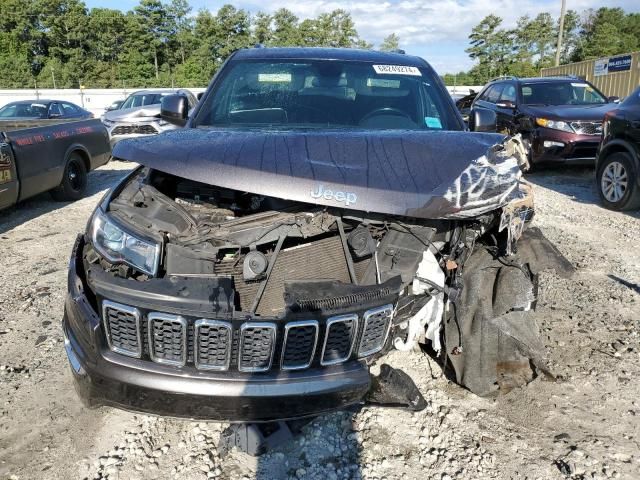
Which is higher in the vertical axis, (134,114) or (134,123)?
(134,114)

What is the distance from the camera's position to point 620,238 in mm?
5609

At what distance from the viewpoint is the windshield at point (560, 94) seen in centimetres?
960

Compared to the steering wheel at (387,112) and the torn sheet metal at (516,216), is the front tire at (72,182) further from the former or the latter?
the torn sheet metal at (516,216)

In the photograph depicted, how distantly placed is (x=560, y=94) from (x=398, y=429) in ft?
30.2

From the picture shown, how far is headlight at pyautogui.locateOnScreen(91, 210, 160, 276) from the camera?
211 cm

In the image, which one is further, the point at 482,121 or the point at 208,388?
the point at 482,121

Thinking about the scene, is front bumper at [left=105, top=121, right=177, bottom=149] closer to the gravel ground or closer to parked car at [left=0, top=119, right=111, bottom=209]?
parked car at [left=0, top=119, right=111, bottom=209]

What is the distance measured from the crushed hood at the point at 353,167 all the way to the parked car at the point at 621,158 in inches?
196

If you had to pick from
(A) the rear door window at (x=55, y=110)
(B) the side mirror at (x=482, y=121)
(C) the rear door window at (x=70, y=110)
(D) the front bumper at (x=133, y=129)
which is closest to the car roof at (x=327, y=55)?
(B) the side mirror at (x=482, y=121)

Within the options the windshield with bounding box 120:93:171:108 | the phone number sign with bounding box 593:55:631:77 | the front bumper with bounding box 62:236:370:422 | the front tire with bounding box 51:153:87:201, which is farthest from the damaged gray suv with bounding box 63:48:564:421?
the phone number sign with bounding box 593:55:631:77

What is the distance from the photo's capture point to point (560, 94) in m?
9.75

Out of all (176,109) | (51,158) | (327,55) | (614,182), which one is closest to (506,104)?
(614,182)

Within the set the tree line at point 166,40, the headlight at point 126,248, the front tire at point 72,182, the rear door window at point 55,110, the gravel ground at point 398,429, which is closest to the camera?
the headlight at point 126,248

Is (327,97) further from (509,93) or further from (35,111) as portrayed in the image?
(35,111)
